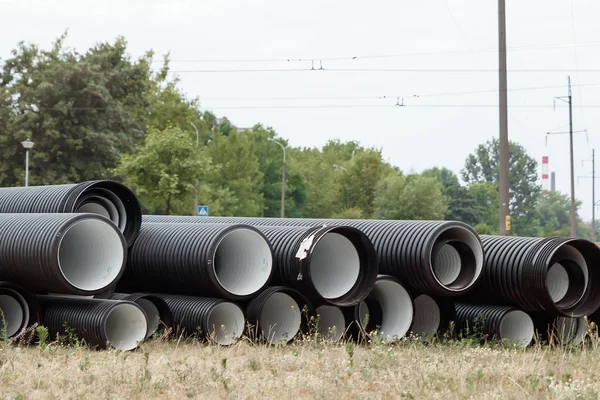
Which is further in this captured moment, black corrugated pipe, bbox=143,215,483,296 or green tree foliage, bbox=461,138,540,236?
green tree foliage, bbox=461,138,540,236

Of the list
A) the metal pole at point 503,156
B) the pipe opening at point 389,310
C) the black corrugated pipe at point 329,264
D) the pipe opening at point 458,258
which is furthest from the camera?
the metal pole at point 503,156

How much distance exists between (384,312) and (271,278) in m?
1.76

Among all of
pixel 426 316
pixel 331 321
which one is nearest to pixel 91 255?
pixel 331 321

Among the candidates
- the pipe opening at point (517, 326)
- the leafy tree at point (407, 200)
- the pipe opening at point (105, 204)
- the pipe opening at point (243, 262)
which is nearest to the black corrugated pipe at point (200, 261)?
the pipe opening at point (243, 262)

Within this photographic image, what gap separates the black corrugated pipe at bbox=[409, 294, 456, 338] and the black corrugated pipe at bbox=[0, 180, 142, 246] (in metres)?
4.00

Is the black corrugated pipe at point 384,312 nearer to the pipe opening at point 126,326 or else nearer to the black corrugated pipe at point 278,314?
the black corrugated pipe at point 278,314

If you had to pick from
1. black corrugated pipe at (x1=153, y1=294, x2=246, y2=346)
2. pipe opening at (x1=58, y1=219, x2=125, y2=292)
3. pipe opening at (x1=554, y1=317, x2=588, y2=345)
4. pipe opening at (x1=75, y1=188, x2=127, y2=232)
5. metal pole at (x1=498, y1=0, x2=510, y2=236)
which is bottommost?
pipe opening at (x1=554, y1=317, x2=588, y2=345)

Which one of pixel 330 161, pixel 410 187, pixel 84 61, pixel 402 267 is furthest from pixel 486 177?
pixel 402 267

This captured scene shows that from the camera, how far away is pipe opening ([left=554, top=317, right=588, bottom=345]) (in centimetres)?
1223

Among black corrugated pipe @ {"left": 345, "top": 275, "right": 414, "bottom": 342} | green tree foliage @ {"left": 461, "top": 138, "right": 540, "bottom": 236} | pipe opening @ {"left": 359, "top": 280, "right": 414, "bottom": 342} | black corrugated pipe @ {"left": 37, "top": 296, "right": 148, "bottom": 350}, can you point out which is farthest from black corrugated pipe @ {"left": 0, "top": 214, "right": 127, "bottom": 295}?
green tree foliage @ {"left": 461, "top": 138, "right": 540, "bottom": 236}

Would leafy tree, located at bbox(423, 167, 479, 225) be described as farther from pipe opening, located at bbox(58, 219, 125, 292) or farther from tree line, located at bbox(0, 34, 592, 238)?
pipe opening, located at bbox(58, 219, 125, 292)

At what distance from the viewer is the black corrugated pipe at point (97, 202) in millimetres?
11773

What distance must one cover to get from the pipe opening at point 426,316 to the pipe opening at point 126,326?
366cm

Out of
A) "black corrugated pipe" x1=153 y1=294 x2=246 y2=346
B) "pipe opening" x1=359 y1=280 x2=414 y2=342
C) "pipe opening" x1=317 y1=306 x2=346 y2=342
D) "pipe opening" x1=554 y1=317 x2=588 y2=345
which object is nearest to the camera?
"black corrugated pipe" x1=153 y1=294 x2=246 y2=346
